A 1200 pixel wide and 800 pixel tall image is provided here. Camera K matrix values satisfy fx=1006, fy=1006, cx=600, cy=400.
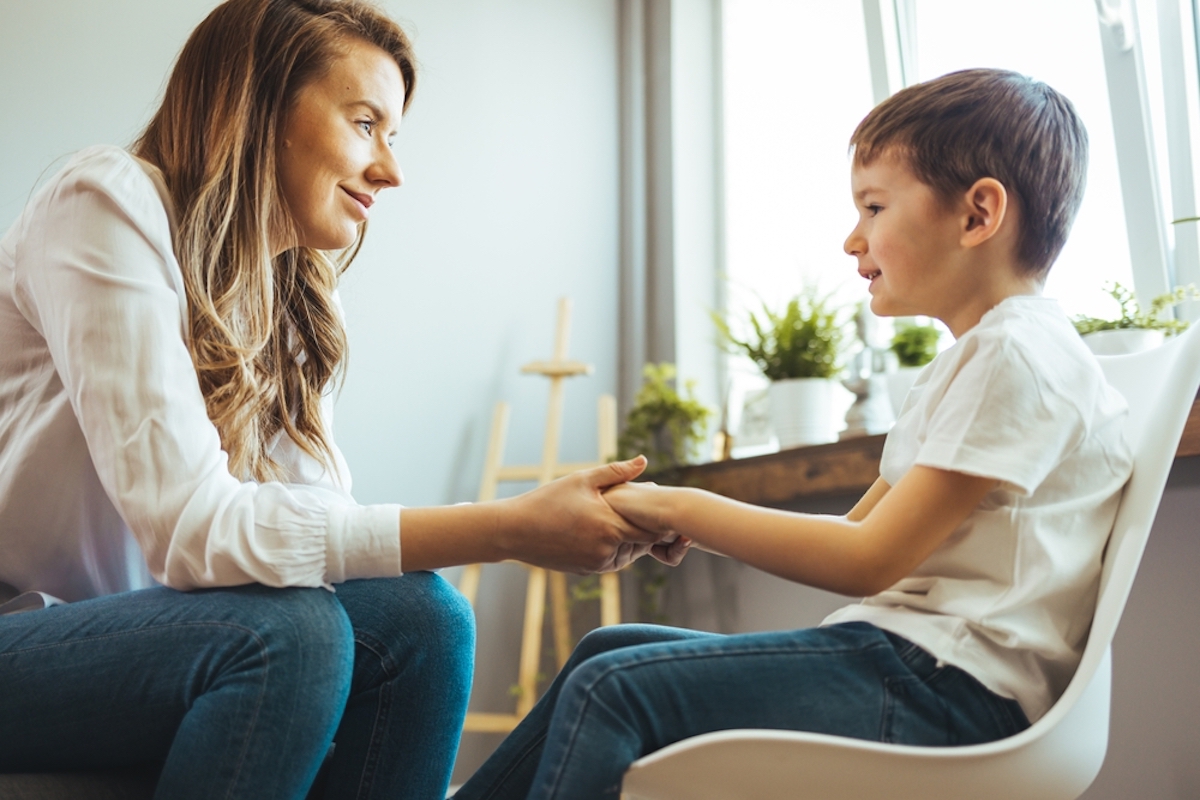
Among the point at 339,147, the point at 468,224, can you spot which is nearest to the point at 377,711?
the point at 339,147

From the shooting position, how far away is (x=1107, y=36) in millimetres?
2107

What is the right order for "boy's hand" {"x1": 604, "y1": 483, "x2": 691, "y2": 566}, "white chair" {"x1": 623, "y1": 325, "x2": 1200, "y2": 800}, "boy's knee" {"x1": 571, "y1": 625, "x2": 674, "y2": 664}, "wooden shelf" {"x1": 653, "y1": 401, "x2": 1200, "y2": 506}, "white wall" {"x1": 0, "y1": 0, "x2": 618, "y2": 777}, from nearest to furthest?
"white chair" {"x1": 623, "y1": 325, "x2": 1200, "y2": 800}, "boy's hand" {"x1": 604, "y1": 483, "x2": 691, "y2": 566}, "boy's knee" {"x1": 571, "y1": 625, "x2": 674, "y2": 664}, "wooden shelf" {"x1": 653, "y1": 401, "x2": 1200, "y2": 506}, "white wall" {"x1": 0, "y1": 0, "x2": 618, "y2": 777}

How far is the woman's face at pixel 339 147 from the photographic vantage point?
1.34m

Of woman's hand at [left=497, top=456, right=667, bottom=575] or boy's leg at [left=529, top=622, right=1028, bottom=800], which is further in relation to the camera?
woman's hand at [left=497, top=456, right=667, bottom=575]

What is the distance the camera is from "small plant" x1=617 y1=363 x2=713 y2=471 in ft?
8.80

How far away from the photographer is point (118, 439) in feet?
3.16

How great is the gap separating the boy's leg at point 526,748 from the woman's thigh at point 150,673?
22 cm

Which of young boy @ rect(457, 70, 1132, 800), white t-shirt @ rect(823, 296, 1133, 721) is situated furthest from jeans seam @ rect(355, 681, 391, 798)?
white t-shirt @ rect(823, 296, 1133, 721)

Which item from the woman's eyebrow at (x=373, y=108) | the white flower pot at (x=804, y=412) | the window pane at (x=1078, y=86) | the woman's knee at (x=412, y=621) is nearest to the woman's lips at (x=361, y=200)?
the woman's eyebrow at (x=373, y=108)

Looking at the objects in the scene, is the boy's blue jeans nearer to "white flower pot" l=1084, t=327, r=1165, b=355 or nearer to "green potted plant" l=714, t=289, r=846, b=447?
"white flower pot" l=1084, t=327, r=1165, b=355

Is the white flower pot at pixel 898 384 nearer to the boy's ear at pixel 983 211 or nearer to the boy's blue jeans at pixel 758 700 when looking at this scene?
the boy's ear at pixel 983 211

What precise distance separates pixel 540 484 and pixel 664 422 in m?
0.38

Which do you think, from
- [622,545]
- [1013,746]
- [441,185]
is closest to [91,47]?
Result: [441,185]

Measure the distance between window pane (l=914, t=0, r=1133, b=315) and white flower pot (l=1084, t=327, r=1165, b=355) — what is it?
0.25 m
